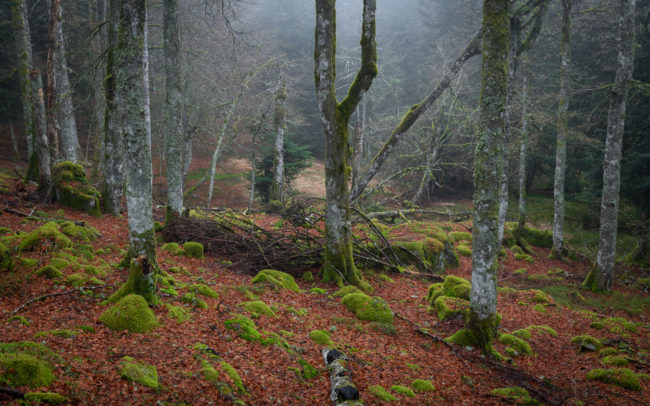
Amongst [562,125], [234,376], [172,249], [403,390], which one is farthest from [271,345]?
[562,125]

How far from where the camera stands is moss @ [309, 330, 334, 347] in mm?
5727

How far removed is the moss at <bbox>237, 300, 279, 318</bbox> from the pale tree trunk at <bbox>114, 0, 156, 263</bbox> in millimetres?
1710

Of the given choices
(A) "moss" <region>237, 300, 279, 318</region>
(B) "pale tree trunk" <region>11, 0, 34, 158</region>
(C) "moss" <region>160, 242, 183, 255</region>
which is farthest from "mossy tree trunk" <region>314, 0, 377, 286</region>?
(B) "pale tree trunk" <region>11, 0, 34, 158</region>

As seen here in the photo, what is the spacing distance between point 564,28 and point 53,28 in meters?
17.3

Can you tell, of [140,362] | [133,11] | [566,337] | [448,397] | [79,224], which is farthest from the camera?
[79,224]

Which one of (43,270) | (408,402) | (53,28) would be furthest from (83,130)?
(408,402)

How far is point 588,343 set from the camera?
690cm

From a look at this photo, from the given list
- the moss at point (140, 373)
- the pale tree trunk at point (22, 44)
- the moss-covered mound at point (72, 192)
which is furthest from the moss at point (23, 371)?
the pale tree trunk at point (22, 44)

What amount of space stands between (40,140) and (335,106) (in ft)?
30.3

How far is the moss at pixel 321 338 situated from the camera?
18.8ft

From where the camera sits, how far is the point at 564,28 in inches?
537

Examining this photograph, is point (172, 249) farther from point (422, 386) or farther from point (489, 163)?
point (489, 163)

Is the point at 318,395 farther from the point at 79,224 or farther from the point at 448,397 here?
the point at 79,224

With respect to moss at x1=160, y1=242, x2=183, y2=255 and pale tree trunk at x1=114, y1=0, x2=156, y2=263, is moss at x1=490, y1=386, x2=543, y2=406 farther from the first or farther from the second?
moss at x1=160, y1=242, x2=183, y2=255
